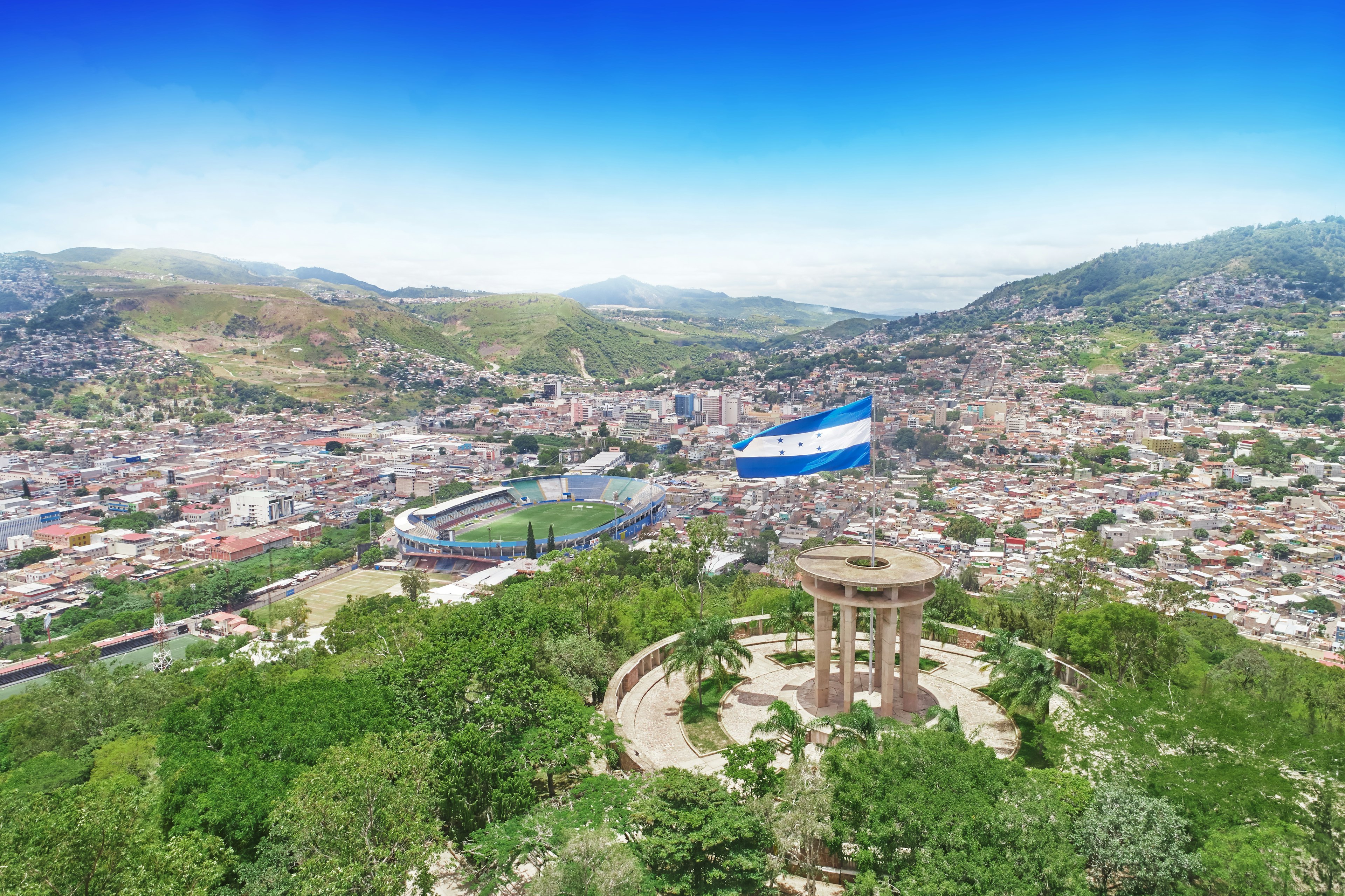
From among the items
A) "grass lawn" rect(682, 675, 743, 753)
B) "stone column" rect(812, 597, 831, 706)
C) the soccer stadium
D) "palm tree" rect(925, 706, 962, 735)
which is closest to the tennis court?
the soccer stadium

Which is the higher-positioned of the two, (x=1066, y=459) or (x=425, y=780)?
(x=425, y=780)

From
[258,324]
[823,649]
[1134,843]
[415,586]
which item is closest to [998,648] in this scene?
[823,649]

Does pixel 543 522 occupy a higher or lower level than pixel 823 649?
lower

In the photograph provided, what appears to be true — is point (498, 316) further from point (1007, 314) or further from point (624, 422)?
point (1007, 314)

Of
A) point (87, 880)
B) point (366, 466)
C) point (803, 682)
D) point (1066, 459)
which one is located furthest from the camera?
point (366, 466)

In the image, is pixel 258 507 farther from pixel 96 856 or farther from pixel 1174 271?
pixel 1174 271

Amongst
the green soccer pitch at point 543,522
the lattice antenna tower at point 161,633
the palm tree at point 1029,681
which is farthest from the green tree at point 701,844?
→ the green soccer pitch at point 543,522

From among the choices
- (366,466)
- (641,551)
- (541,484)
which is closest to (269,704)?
(641,551)

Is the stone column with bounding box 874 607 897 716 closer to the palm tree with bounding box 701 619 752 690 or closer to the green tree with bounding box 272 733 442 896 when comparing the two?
the palm tree with bounding box 701 619 752 690
